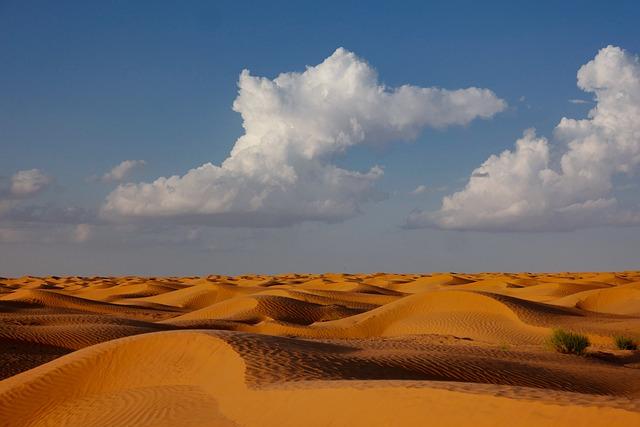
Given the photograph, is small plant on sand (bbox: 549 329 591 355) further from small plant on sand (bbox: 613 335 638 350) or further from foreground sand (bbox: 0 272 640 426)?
small plant on sand (bbox: 613 335 638 350)

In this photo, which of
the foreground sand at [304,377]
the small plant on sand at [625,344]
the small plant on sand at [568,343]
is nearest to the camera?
the foreground sand at [304,377]

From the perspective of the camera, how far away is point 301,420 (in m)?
6.85

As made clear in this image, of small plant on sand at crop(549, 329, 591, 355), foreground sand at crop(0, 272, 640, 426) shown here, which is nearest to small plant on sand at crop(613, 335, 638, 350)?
foreground sand at crop(0, 272, 640, 426)

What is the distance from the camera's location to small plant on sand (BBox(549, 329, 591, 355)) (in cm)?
1588

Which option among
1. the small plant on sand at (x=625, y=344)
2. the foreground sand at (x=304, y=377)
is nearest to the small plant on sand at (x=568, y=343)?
the foreground sand at (x=304, y=377)

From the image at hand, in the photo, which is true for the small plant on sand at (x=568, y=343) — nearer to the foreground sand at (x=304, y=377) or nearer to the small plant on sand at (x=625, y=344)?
the foreground sand at (x=304, y=377)

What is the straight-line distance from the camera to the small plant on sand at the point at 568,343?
15.9 m

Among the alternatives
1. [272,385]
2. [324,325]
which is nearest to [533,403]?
[272,385]

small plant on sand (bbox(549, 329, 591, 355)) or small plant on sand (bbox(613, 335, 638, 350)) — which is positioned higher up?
small plant on sand (bbox(549, 329, 591, 355))

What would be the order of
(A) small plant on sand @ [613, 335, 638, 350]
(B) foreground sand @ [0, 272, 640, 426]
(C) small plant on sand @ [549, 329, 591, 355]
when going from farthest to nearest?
(A) small plant on sand @ [613, 335, 638, 350]
(C) small plant on sand @ [549, 329, 591, 355]
(B) foreground sand @ [0, 272, 640, 426]

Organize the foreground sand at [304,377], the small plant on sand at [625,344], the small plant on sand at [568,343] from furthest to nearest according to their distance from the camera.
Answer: the small plant on sand at [625,344] → the small plant on sand at [568,343] → the foreground sand at [304,377]

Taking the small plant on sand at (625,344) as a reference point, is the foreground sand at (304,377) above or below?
above

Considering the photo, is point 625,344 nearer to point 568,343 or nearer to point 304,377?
point 568,343

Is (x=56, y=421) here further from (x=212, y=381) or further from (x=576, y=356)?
(x=576, y=356)
